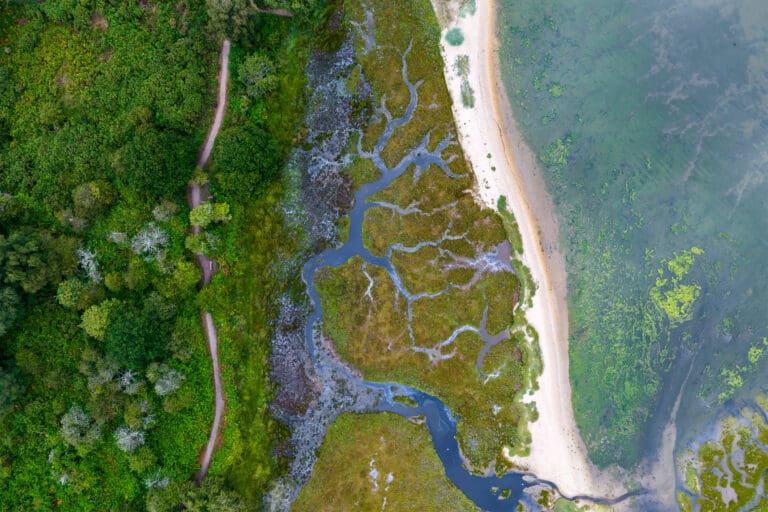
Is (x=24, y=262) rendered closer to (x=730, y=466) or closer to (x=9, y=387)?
(x=9, y=387)

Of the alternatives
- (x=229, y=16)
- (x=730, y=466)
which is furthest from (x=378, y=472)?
(x=229, y=16)

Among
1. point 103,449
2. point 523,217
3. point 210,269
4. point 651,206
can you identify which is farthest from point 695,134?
point 103,449

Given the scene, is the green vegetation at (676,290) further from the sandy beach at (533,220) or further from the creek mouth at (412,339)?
the creek mouth at (412,339)

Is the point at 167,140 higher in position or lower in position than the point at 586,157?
higher

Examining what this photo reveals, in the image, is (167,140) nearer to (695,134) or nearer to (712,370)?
(695,134)

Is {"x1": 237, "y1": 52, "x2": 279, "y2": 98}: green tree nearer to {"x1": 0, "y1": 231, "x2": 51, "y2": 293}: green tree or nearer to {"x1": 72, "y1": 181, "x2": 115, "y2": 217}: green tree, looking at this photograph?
{"x1": 72, "y1": 181, "x2": 115, "y2": 217}: green tree

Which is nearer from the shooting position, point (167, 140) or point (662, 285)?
point (167, 140)
